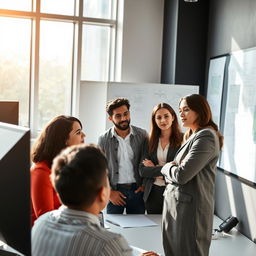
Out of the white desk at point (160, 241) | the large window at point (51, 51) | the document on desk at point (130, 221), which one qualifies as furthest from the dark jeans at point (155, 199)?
the large window at point (51, 51)

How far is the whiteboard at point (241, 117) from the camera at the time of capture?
138 inches

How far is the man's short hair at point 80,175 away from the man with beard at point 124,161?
7.26ft

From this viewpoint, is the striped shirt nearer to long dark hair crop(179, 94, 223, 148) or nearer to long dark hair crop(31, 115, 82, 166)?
long dark hair crop(31, 115, 82, 166)

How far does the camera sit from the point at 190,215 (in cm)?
233

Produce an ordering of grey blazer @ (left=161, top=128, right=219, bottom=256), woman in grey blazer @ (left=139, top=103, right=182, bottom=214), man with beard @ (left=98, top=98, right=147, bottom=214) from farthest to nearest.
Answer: man with beard @ (left=98, top=98, right=147, bottom=214) < woman in grey blazer @ (left=139, top=103, right=182, bottom=214) < grey blazer @ (left=161, top=128, right=219, bottom=256)

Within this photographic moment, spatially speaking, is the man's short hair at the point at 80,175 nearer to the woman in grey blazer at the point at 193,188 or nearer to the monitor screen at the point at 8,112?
the monitor screen at the point at 8,112

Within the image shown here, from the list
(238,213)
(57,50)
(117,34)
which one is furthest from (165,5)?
(238,213)

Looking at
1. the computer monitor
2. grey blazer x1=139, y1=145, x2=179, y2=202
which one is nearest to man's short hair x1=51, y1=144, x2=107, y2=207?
the computer monitor

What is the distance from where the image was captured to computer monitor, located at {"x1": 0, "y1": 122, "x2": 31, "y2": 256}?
1.08 meters

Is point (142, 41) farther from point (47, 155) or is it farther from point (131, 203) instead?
point (47, 155)

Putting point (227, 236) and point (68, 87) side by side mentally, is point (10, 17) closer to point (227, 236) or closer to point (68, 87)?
point (68, 87)

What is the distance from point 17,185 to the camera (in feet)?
3.59

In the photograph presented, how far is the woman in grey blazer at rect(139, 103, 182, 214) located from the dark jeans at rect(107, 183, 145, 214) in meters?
0.09

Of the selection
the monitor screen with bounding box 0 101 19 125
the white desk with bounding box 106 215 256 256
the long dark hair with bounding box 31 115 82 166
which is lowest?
the white desk with bounding box 106 215 256 256
